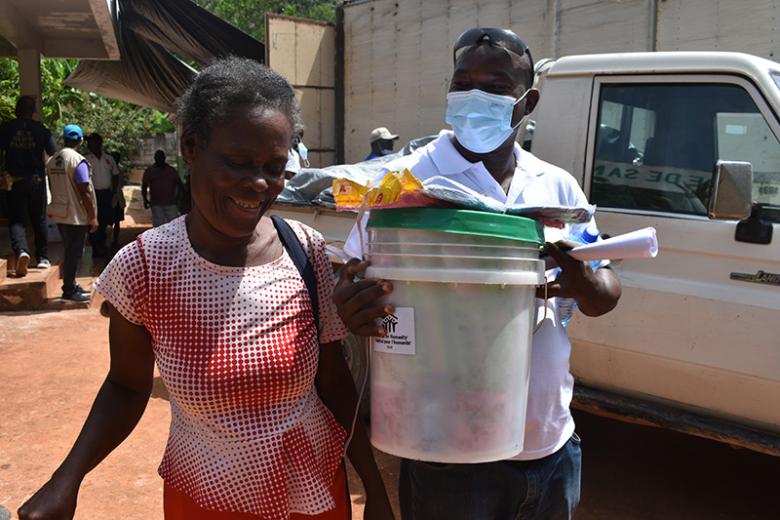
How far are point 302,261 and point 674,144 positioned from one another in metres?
2.37

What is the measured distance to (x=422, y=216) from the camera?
1398 mm

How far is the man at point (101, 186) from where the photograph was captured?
1130cm

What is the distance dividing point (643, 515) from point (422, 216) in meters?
2.81

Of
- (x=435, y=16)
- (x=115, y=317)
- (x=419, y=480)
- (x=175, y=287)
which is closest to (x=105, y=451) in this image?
(x=115, y=317)

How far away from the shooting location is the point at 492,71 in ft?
5.95

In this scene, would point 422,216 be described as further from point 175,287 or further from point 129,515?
point 129,515

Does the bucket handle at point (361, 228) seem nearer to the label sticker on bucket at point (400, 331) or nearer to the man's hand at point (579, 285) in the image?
the label sticker on bucket at point (400, 331)

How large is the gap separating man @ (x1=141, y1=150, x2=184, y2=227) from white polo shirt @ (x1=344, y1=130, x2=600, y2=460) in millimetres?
10185

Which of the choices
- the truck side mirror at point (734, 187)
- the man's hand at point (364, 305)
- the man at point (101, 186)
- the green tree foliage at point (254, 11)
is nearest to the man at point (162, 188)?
the man at point (101, 186)

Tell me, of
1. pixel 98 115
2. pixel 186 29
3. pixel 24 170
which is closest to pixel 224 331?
pixel 24 170

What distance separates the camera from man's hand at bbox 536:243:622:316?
150 centimetres

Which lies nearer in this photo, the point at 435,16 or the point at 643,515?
the point at 643,515

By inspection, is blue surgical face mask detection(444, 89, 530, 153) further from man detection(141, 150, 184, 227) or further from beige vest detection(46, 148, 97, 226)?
man detection(141, 150, 184, 227)

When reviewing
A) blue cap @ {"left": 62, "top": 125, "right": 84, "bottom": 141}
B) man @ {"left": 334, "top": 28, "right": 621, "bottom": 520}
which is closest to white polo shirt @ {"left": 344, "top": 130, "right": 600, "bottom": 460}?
man @ {"left": 334, "top": 28, "right": 621, "bottom": 520}
